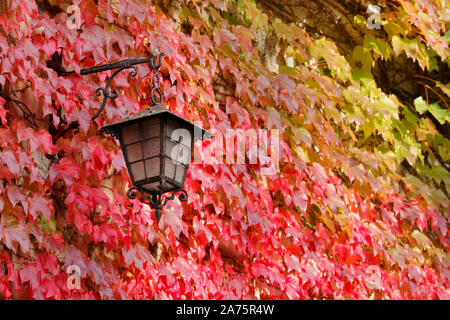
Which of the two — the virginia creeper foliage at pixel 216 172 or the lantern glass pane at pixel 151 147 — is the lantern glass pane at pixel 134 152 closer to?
the lantern glass pane at pixel 151 147

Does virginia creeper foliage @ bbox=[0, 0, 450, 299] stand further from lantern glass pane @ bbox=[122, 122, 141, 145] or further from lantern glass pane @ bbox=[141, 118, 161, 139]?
lantern glass pane @ bbox=[141, 118, 161, 139]

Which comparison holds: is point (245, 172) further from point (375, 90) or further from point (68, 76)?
point (375, 90)

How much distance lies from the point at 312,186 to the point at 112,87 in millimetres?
1694

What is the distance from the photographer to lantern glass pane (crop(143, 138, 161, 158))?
281 centimetres

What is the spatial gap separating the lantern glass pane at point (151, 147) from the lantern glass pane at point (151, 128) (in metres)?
0.02

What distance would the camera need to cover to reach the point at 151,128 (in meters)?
2.84

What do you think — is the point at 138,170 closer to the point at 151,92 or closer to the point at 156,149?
the point at 156,149

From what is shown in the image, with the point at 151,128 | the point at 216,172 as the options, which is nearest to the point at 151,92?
the point at 151,128

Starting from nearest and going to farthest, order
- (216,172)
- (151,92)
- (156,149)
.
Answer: (156,149)
(151,92)
(216,172)

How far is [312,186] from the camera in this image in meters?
4.62

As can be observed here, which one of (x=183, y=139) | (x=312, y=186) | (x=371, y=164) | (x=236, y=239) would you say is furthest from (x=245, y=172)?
(x=371, y=164)

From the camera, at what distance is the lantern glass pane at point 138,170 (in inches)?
112

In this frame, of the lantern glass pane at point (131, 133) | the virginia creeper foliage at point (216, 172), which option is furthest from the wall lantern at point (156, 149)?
the virginia creeper foliage at point (216, 172)

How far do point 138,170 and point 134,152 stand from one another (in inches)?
3.4
